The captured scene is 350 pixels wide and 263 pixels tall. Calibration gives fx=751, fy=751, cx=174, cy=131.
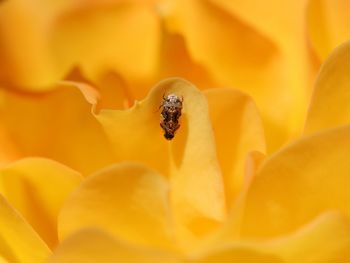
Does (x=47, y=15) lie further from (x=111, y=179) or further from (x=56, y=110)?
(x=111, y=179)

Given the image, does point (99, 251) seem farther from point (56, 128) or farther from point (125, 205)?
point (56, 128)

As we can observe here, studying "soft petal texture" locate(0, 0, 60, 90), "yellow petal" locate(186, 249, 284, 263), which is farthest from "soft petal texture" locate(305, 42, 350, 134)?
"soft petal texture" locate(0, 0, 60, 90)

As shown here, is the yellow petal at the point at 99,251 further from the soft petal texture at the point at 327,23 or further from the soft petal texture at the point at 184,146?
the soft petal texture at the point at 327,23

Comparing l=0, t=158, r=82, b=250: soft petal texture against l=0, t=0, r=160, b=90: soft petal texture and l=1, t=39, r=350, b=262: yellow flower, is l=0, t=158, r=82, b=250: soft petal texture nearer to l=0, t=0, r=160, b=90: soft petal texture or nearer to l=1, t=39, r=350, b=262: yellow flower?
l=1, t=39, r=350, b=262: yellow flower

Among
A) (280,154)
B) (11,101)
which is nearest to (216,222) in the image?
(280,154)

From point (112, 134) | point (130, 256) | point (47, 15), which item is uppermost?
point (47, 15)

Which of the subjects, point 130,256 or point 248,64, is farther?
point 248,64

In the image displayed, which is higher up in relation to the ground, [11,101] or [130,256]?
[11,101]
